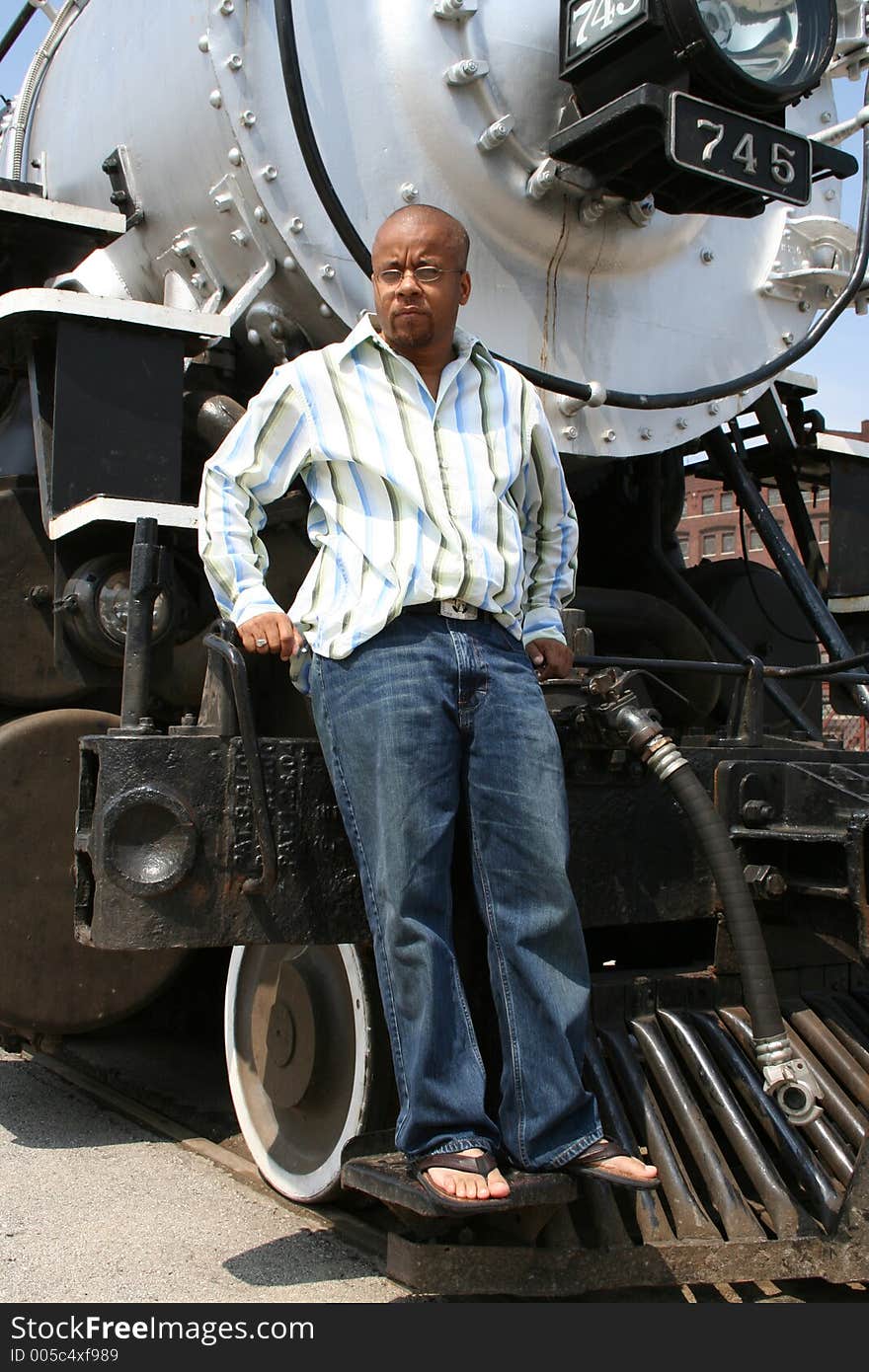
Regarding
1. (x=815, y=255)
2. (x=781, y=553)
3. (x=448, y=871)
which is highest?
(x=815, y=255)

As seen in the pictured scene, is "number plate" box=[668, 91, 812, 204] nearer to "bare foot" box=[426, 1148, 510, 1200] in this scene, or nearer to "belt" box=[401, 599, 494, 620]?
"belt" box=[401, 599, 494, 620]

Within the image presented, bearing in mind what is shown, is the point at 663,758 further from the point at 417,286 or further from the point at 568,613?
the point at 417,286

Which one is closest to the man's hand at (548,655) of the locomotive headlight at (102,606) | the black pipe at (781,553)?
the locomotive headlight at (102,606)

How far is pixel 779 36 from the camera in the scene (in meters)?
2.88

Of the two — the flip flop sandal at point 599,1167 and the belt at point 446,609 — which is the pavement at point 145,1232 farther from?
the belt at point 446,609

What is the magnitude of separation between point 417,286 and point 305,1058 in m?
1.49

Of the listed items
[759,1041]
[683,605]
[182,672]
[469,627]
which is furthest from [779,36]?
[759,1041]

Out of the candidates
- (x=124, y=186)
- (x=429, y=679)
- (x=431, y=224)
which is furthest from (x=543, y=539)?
(x=124, y=186)

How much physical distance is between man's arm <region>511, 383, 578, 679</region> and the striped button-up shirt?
0.07 m

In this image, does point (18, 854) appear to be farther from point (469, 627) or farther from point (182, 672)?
point (469, 627)

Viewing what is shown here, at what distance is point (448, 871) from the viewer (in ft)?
6.86

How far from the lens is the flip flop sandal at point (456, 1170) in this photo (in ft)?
6.16

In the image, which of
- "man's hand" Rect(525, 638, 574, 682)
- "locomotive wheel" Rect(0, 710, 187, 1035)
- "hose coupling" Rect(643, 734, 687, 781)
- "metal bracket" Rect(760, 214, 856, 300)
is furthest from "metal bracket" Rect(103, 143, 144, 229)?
"hose coupling" Rect(643, 734, 687, 781)

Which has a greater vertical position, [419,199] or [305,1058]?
[419,199]
